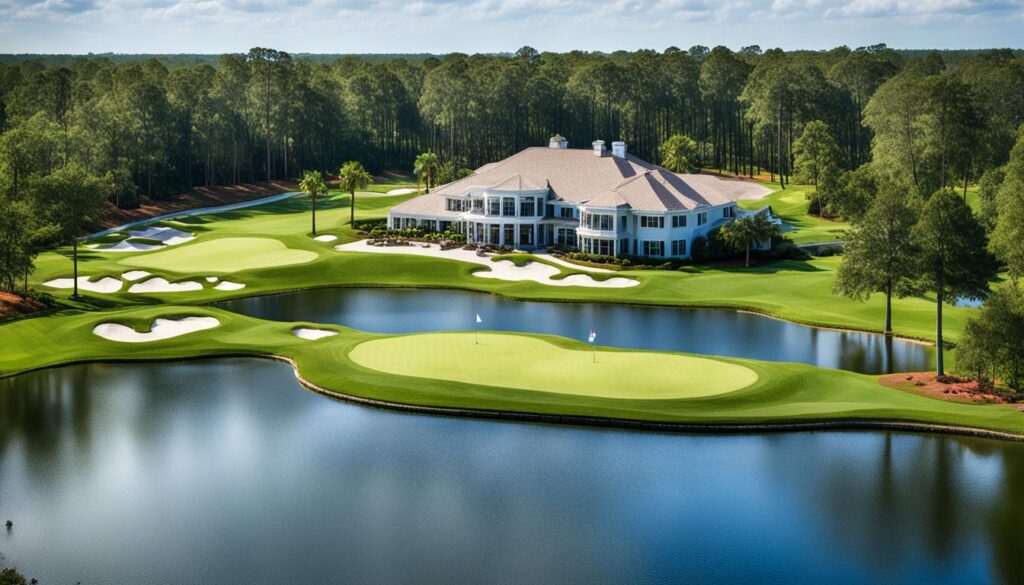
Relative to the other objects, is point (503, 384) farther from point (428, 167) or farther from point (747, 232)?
point (428, 167)

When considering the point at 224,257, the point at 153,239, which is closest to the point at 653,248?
the point at 224,257

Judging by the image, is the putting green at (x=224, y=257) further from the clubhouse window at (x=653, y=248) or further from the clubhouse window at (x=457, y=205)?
the clubhouse window at (x=653, y=248)

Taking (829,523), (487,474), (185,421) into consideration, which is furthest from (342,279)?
(829,523)

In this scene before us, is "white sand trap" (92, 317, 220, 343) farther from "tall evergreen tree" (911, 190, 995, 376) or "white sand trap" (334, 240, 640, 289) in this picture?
"tall evergreen tree" (911, 190, 995, 376)

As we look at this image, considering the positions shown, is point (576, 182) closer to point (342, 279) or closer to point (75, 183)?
point (342, 279)

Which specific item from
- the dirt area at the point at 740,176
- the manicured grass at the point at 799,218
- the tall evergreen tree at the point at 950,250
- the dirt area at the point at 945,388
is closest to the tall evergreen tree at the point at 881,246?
the tall evergreen tree at the point at 950,250

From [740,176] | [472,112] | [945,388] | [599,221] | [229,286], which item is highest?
[472,112]
